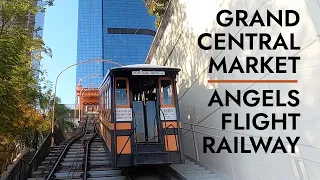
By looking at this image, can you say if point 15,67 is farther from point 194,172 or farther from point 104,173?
point 194,172

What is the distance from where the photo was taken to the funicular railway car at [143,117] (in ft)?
30.0

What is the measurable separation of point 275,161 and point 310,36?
8.52ft

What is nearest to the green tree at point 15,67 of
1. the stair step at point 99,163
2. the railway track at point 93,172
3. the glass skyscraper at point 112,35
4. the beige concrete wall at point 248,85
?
the railway track at point 93,172

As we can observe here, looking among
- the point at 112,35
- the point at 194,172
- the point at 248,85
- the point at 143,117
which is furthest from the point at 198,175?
the point at 112,35

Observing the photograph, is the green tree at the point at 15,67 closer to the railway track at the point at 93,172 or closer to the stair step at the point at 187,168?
the railway track at the point at 93,172

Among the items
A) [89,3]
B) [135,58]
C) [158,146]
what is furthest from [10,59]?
[89,3]

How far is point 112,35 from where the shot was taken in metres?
72.6

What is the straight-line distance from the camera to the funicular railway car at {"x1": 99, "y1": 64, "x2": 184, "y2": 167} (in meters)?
9.13

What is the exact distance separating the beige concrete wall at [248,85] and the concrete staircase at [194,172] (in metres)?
0.44

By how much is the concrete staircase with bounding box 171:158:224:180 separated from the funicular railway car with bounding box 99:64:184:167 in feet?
1.52

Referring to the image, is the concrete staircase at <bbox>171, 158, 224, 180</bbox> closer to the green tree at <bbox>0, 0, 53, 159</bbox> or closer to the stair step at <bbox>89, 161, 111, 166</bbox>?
the stair step at <bbox>89, 161, 111, 166</bbox>

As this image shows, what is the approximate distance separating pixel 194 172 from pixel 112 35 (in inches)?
2590

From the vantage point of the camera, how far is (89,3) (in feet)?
254

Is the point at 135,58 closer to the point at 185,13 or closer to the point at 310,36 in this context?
the point at 185,13
